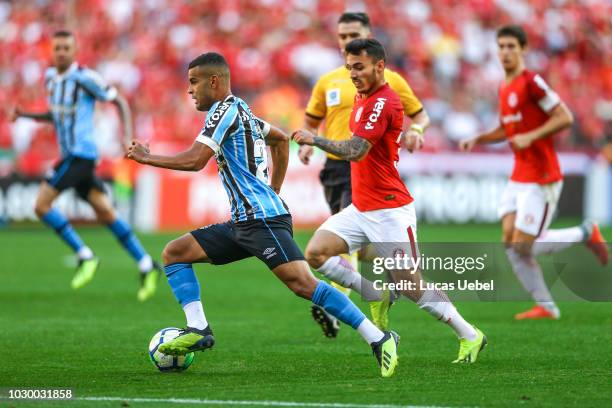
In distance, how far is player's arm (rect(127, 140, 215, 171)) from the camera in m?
6.74

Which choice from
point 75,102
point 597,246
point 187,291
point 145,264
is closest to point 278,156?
point 187,291

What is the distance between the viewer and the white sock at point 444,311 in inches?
307

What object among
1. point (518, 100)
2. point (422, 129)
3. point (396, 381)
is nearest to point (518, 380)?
point (396, 381)

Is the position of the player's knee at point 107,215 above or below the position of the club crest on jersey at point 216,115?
below

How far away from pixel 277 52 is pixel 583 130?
7.05m

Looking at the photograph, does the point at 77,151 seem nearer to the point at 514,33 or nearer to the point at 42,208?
the point at 42,208

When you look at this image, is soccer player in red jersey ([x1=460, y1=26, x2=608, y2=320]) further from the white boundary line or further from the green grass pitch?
the white boundary line

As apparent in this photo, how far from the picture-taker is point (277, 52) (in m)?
24.5

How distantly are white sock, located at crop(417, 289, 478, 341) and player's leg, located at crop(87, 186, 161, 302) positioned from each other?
542cm

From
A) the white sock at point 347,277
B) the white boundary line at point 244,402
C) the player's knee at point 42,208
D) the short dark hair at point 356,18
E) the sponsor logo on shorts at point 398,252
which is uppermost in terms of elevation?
the short dark hair at point 356,18

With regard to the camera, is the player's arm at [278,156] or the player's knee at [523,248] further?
the player's knee at [523,248]

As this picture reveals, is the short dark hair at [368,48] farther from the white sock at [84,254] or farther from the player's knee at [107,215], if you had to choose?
the white sock at [84,254]

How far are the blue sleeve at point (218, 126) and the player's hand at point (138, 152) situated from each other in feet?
1.30

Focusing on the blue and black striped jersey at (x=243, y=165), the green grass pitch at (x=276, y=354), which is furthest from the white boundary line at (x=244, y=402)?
the blue and black striped jersey at (x=243, y=165)
